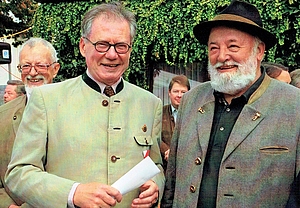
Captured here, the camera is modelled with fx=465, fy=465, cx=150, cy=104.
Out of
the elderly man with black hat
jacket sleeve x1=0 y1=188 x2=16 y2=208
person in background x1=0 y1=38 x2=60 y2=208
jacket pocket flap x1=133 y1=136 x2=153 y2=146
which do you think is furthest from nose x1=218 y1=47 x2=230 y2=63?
jacket sleeve x1=0 y1=188 x2=16 y2=208

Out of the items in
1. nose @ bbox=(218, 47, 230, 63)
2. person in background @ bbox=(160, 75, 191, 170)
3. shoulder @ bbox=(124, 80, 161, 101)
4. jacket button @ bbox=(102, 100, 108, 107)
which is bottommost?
person in background @ bbox=(160, 75, 191, 170)

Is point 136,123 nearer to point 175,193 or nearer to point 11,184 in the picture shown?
point 175,193

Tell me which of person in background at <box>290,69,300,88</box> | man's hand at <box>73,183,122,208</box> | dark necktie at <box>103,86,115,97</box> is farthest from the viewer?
person in background at <box>290,69,300,88</box>

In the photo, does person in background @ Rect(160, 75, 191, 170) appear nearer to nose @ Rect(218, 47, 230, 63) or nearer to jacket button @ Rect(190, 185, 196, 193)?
jacket button @ Rect(190, 185, 196, 193)

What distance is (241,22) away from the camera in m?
2.67

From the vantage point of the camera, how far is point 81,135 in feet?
8.60

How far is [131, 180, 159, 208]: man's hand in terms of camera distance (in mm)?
2570

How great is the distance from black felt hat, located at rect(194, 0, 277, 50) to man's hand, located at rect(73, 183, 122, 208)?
1.16 m

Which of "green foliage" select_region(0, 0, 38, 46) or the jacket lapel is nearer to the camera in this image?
the jacket lapel

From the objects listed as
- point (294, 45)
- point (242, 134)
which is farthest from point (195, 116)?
point (294, 45)

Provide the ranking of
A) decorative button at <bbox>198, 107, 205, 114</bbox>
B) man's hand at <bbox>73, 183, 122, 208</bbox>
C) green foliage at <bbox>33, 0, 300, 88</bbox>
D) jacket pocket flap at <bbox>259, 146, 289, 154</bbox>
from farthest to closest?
1. green foliage at <bbox>33, 0, 300, 88</bbox>
2. decorative button at <bbox>198, 107, 205, 114</bbox>
3. jacket pocket flap at <bbox>259, 146, 289, 154</bbox>
4. man's hand at <bbox>73, 183, 122, 208</bbox>

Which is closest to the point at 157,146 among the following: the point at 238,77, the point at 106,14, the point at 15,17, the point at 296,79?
the point at 238,77

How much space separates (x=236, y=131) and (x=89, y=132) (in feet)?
2.73

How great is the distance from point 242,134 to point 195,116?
38 centimetres
